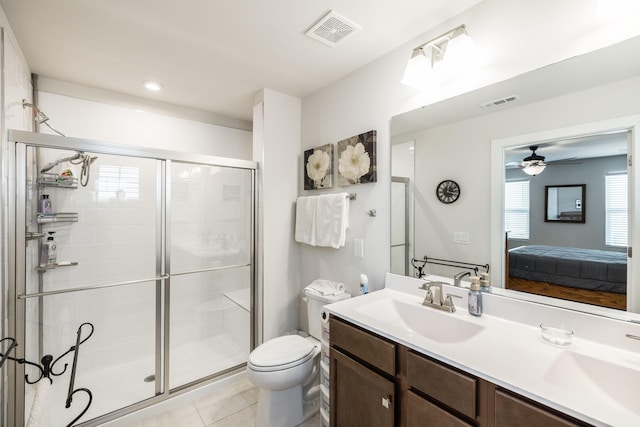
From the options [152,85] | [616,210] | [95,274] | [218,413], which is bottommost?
[218,413]

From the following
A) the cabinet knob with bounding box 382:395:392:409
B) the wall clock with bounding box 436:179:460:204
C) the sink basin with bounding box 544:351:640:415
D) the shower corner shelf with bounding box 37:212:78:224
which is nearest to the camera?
the sink basin with bounding box 544:351:640:415

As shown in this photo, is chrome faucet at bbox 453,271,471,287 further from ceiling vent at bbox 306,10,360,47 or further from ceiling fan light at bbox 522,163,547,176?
ceiling vent at bbox 306,10,360,47

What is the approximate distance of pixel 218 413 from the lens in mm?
2006

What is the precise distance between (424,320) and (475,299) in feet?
0.90

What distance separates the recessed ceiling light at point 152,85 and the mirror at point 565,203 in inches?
108

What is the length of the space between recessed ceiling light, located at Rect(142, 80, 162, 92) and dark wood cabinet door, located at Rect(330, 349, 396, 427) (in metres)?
2.41

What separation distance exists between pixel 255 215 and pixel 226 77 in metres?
1.13

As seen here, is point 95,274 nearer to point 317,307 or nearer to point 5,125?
point 5,125

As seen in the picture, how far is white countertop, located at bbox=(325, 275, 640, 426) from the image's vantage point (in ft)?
2.70

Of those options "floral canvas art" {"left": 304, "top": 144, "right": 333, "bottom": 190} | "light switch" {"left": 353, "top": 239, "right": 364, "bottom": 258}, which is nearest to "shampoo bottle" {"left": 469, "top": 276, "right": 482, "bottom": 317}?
"light switch" {"left": 353, "top": 239, "right": 364, "bottom": 258}

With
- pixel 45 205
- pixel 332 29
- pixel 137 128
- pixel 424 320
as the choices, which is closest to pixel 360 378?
pixel 424 320

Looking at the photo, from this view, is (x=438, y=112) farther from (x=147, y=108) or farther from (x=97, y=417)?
(x=97, y=417)

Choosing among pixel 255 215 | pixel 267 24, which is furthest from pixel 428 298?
pixel 267 24

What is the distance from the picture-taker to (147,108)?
8.73ft
